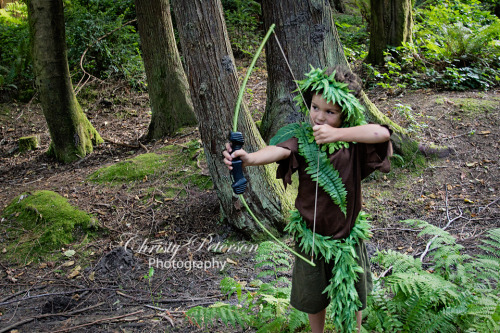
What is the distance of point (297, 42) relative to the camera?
468cm

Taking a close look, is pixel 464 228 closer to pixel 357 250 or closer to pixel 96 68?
pixel 357 250

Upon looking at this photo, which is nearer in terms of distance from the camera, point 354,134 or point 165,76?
point 354,134

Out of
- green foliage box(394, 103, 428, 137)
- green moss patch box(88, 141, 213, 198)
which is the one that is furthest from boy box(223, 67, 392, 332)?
green foliage box(394, 103, 428, 137)

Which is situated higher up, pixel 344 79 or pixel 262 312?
pixel 344 79

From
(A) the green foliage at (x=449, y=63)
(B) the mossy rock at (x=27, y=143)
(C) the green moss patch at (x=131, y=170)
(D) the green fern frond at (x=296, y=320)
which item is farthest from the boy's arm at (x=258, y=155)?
(B) the mossy rock at (x=27, y=143)

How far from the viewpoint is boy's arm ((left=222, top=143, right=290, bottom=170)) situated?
226cm

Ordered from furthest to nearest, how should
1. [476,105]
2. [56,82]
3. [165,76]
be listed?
[165,76] < [56,82] < [476,105]

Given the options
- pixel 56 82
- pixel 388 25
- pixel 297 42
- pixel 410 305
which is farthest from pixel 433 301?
pixel 388 25

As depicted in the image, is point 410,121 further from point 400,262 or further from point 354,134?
point 354,134

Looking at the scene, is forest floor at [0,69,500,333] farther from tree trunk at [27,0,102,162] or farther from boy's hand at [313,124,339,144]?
boy's hand at [313,124,339,144]

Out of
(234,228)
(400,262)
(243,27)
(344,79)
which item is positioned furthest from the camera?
(243,27)

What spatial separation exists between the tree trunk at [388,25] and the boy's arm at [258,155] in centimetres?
645

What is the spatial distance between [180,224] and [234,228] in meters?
0.69

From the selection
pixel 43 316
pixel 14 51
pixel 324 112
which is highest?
pixel 14 51
